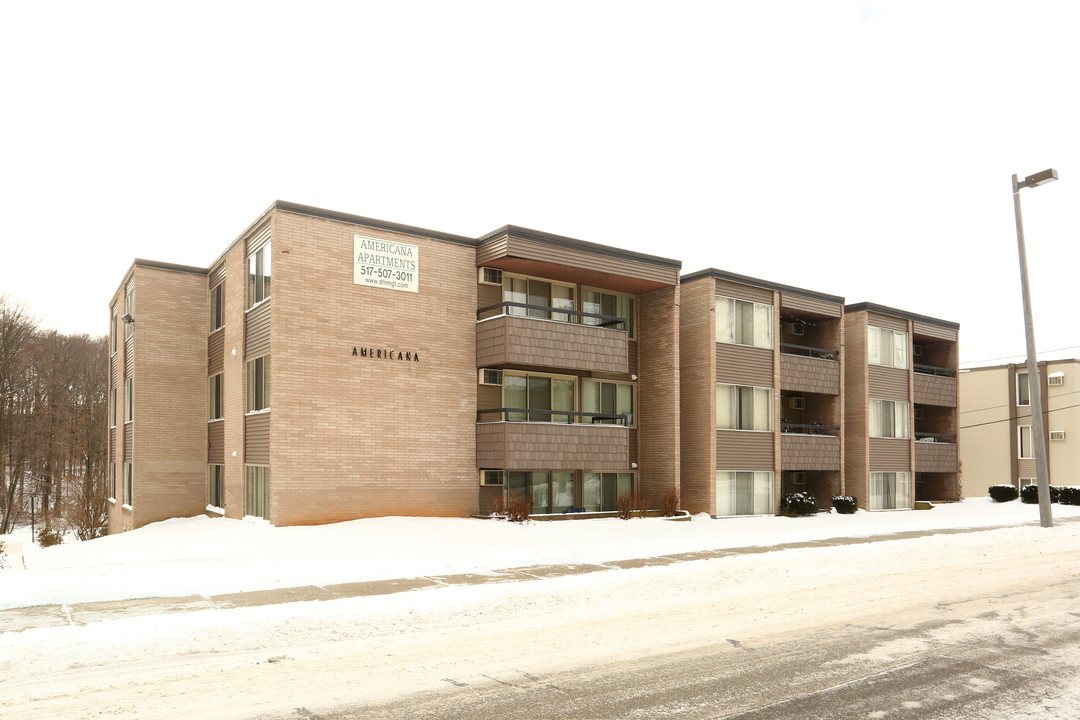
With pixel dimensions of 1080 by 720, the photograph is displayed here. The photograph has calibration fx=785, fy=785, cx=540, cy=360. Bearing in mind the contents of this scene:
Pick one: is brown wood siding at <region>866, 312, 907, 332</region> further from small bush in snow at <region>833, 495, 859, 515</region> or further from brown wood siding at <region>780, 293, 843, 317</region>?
small bush in snow at <region>833, 495, 859, 515</region>

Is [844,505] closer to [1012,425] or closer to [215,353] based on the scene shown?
[1012,425]

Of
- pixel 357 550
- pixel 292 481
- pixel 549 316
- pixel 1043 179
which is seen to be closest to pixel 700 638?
pixel 357 550

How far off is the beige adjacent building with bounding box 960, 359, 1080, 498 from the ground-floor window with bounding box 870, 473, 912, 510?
468 inches

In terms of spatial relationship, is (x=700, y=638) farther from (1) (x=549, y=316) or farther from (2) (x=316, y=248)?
(1) (x=549, y=316)

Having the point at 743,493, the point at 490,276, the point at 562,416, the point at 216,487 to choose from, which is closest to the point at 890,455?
the point at 743,493

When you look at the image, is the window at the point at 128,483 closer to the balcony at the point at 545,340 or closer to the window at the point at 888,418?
the balcony at the point at 545,340

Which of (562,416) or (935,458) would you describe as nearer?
(562,416)

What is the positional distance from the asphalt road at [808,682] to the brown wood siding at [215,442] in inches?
781

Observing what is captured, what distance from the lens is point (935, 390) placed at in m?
37.7

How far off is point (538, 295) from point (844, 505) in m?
15.6

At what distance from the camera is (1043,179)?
2197 centimetres

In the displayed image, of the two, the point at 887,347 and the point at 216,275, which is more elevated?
the point at 216,275

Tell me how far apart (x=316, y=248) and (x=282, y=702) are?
16239 millimetres

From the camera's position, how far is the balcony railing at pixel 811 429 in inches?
1238
